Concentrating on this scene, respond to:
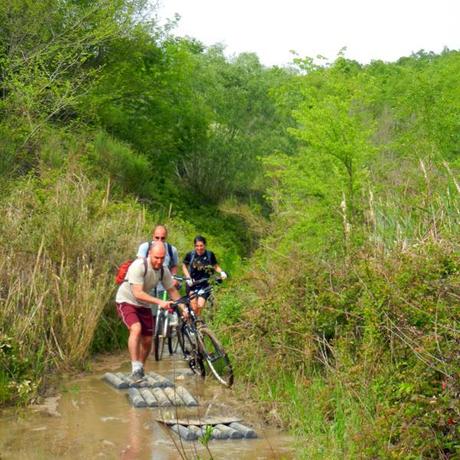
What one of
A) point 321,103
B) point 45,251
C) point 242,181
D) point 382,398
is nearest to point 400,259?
point 382,398

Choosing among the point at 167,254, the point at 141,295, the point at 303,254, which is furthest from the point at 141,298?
the point at 167,254

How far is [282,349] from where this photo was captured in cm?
1177

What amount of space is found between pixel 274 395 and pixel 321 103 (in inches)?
332

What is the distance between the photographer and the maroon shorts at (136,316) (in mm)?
12164

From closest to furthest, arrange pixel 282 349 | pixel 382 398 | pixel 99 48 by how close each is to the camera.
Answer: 1. pixel 382 398
2. pixel 282 349
3. pixel 99 48

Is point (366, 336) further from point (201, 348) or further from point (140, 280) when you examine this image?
point (201, 348)

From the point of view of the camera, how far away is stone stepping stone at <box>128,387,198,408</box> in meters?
11.1

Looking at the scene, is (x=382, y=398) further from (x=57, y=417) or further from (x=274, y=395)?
(x=57, y=417)

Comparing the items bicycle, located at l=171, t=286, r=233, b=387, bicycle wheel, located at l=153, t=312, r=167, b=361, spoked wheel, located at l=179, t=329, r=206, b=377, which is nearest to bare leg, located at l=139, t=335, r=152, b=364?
bicycle, located at l=171, t=286, r=233, b=387

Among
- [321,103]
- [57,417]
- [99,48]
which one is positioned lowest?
[57,417]

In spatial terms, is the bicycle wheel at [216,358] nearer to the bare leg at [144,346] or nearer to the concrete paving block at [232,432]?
the bare leg at [144,346]

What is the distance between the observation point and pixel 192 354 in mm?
13234

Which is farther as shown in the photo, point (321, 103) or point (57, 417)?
point (321, 103)

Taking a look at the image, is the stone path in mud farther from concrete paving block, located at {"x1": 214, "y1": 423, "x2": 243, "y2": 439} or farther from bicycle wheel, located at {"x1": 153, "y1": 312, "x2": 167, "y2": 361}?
bicycle wheel, located at {"x1": 153, "y1": 312, "x2": 167, "y2": 361}
